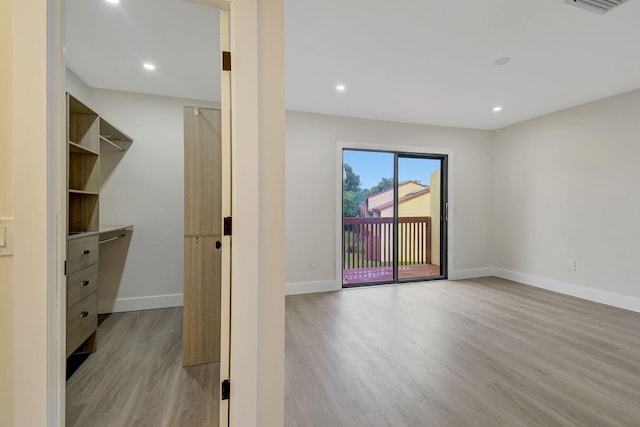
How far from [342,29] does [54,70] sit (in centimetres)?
178

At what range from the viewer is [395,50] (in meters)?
2.28

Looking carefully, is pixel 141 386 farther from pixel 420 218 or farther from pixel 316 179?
pixel 420 218

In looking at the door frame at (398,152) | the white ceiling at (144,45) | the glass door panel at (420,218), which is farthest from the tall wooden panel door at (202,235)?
the glass door panel at (420,218)

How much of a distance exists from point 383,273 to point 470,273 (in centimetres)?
153

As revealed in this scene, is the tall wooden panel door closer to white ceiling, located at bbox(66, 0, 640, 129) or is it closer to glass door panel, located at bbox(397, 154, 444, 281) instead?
white ceiling, located at bbox(66, 0, 640, 129)

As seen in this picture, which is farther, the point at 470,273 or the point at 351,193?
the point at 470,273

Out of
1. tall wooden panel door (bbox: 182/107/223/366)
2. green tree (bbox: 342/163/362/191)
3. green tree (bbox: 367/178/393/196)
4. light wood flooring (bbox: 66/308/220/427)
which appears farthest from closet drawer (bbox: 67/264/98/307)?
green tree (bbox: 367/178/393/196)

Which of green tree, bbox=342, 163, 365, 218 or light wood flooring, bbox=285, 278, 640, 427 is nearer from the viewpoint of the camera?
light wood flooring, bbox=285, 278, 640, 427

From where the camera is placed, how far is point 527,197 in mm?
4125

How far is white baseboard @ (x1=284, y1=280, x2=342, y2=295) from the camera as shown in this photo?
368cm

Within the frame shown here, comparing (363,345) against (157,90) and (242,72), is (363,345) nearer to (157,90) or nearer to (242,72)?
(242,72)

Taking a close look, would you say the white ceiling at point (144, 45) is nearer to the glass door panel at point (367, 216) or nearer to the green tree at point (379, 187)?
the glass door panel at point (367, 216)

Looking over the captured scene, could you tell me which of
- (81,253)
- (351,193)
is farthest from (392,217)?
(81,253)

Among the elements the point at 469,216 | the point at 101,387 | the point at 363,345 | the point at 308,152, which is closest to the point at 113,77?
the point at 308,152
